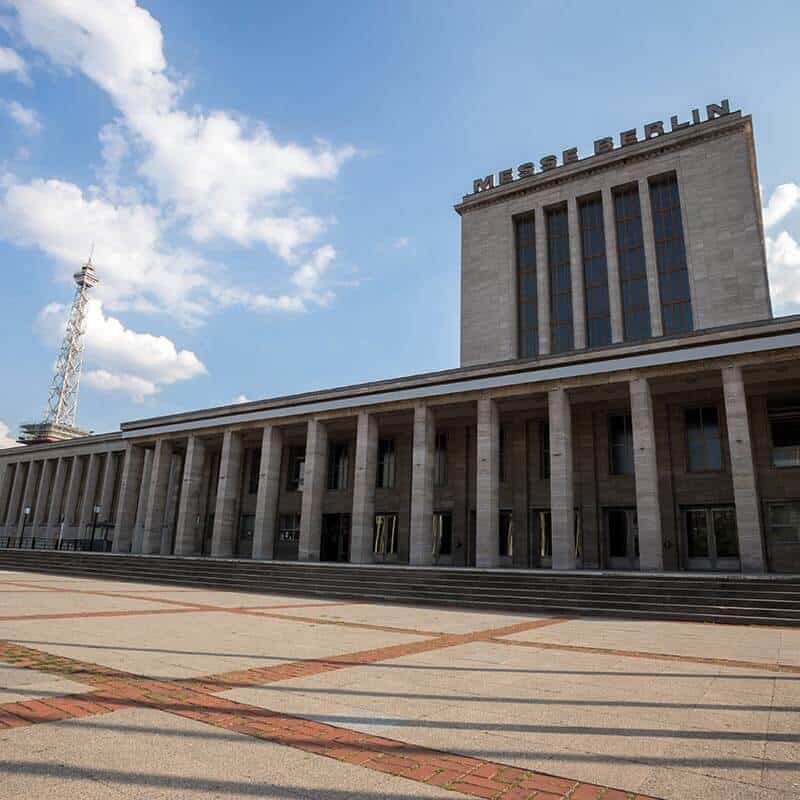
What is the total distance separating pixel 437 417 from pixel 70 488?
37.0 metres

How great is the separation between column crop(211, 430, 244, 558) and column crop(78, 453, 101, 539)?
19709 mm

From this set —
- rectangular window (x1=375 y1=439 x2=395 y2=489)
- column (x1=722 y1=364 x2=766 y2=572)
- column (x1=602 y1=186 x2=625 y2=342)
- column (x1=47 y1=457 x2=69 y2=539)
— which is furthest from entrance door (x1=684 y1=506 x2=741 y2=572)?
column (x1=47 y1=457 x2=69 y2=539)

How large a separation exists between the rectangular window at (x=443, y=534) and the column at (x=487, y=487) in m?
5.94

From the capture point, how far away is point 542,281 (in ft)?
128

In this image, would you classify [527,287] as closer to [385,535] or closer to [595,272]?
[595,272]

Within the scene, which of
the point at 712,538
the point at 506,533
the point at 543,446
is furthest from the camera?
the point at 506,533

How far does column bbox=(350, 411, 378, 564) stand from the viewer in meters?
31.1

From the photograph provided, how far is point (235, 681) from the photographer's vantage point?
7.43 metres

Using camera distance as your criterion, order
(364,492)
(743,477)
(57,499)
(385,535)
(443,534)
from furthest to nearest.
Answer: (57,499), (385,535), (443,534), (364,492), (743,477)

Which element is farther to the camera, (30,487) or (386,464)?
(30,487)

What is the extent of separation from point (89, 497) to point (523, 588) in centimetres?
4364

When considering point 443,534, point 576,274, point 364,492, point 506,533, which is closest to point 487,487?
point 506,533

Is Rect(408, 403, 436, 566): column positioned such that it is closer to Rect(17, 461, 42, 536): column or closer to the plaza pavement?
the plaza pavement

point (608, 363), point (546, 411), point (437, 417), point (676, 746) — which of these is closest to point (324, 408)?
point (437, 417)
